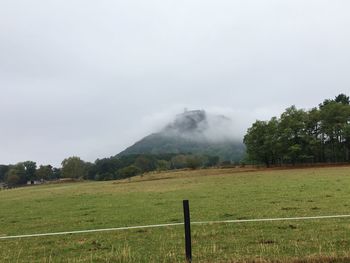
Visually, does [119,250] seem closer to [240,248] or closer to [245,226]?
[240,248]

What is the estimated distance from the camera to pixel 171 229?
18.5 meters

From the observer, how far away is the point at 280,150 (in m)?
125

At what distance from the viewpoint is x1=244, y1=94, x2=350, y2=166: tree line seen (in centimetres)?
12625

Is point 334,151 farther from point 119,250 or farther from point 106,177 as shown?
point 119,250

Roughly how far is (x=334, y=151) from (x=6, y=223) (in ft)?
392

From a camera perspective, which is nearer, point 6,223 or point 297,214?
point 297,214

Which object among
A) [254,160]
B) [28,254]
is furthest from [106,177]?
[28,254]

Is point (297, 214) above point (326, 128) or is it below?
below

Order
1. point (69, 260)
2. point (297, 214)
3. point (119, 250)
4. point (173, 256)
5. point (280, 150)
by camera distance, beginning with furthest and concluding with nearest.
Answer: point (280, 150), point (297, 214), point (119, 250), point (69, 260), point (173, 256)

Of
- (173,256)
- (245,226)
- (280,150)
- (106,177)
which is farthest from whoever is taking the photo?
(106,177)

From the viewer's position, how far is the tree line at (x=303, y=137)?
126 metres

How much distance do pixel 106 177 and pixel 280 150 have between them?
96.9 metres

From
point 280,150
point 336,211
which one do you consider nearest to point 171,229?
point 336,211

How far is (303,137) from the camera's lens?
5054 inches
